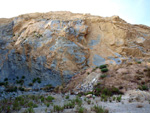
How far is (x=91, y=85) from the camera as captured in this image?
457 inches

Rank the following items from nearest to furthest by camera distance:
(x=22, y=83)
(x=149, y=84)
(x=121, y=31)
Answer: (x=149, y=84), (x=22, y=83), (x=121, y=31)

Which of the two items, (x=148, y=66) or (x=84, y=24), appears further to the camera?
(x=84, y=24)

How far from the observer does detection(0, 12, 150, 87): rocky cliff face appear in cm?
1499

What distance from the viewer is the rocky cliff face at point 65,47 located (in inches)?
590

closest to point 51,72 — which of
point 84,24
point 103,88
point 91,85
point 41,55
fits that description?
point 41,55

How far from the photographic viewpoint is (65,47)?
1588 centimetres

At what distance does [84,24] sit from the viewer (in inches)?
729

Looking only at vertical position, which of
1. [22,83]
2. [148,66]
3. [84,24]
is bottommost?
Result: [22,83]

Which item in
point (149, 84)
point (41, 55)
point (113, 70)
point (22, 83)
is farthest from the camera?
point (41, 55)

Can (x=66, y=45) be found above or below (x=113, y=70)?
above

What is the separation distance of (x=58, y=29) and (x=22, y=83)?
7.78m

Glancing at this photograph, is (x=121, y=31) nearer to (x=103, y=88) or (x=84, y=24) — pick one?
(x=84, y=24)

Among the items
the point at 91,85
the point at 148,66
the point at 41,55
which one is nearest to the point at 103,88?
the point at 91,85

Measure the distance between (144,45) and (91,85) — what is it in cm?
951
